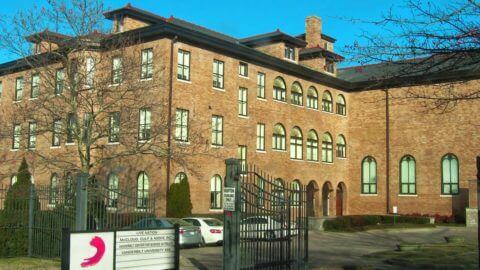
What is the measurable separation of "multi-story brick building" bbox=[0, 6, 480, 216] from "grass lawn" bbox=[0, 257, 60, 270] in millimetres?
15194

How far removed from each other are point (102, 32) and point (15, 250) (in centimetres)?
925

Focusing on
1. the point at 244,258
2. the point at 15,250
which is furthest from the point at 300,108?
the point at 244,258

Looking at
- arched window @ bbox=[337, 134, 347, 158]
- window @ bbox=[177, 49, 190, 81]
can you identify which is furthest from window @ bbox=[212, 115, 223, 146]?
arched window @ bbox=[337, 134, 347, 158]

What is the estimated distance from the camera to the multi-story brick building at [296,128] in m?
35.1

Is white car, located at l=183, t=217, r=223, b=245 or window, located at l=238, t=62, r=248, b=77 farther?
window, located at l=238, t=62, r=248, b=77

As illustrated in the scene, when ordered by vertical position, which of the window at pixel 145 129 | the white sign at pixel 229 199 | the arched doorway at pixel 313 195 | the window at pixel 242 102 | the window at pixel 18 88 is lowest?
the arched doorway at pixel 313 195

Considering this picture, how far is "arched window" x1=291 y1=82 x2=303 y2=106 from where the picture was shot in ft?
147

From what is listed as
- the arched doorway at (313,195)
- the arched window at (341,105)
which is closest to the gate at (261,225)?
the arched doorway at (313,195)

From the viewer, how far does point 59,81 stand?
23.2 meters

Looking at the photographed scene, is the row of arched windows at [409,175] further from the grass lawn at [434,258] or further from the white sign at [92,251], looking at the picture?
the white sign at [92,251]

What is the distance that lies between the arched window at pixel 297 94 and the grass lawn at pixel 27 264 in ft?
99.1

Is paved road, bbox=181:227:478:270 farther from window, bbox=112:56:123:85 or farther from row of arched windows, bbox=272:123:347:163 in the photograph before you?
row of arched windows, bbox=272:123:347:163

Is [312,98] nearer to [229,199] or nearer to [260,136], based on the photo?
[260,136]

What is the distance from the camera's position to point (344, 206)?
49.5m
